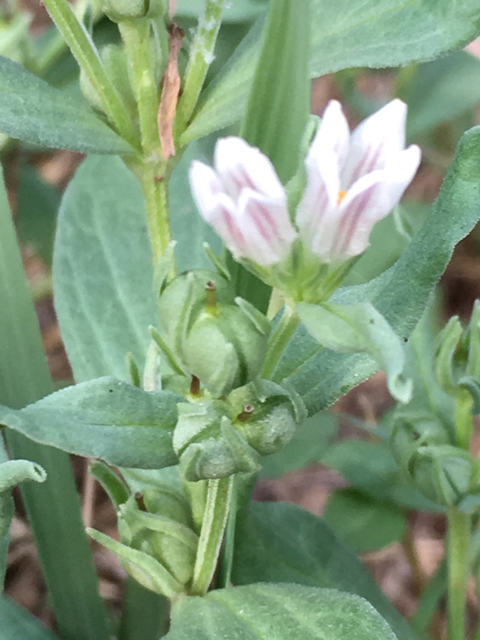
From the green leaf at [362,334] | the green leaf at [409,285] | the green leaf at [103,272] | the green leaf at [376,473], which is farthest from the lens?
the green leaf at [376,473]

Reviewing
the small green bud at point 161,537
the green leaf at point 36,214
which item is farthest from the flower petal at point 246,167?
the green leaf at point 36,214

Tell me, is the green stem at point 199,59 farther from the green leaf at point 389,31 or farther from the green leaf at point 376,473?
the green leaf at point 376,473

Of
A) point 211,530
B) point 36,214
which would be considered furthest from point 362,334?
point 36,214

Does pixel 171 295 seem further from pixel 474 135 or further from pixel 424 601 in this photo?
pixel 424 601

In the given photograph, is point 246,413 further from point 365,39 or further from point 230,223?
point 365,39

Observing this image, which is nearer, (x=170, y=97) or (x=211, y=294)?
(x=211, y=294)

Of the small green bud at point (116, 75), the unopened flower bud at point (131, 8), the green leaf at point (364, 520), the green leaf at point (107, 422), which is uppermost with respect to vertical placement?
the unopened flower bud at point (131, 8)
